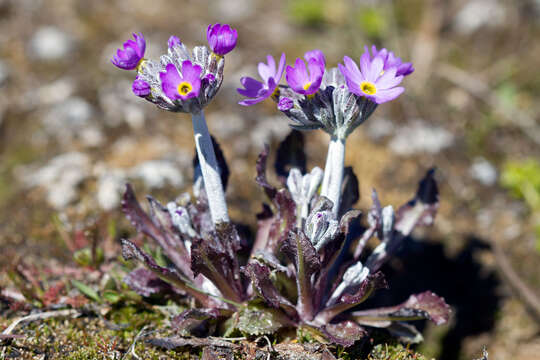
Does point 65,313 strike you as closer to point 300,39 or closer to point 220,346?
point 220,346

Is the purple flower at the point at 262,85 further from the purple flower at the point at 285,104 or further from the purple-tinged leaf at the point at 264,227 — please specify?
the purple-tinged leaf at the point at 264,227

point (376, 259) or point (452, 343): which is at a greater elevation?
point (376, 259)

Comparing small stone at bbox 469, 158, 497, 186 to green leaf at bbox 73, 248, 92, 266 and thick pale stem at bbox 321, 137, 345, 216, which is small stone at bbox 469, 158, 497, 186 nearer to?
thick pale stem at bbox 321, 137, 345, 216

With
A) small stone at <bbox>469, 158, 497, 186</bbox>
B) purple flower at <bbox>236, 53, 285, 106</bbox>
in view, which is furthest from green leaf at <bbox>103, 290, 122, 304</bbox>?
small stone at <bbox>469, 158, 497, 186</bbox>

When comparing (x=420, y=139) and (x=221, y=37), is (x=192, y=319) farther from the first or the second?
(x=420, y=139)

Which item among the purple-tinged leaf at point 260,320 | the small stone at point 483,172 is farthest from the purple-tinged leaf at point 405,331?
the small stone at point 483,172

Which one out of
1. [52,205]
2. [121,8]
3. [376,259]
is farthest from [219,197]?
[121,8]

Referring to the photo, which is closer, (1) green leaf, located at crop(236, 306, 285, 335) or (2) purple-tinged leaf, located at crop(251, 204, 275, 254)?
(1) green leaf, located at crop(236, 306, 285, 335)
